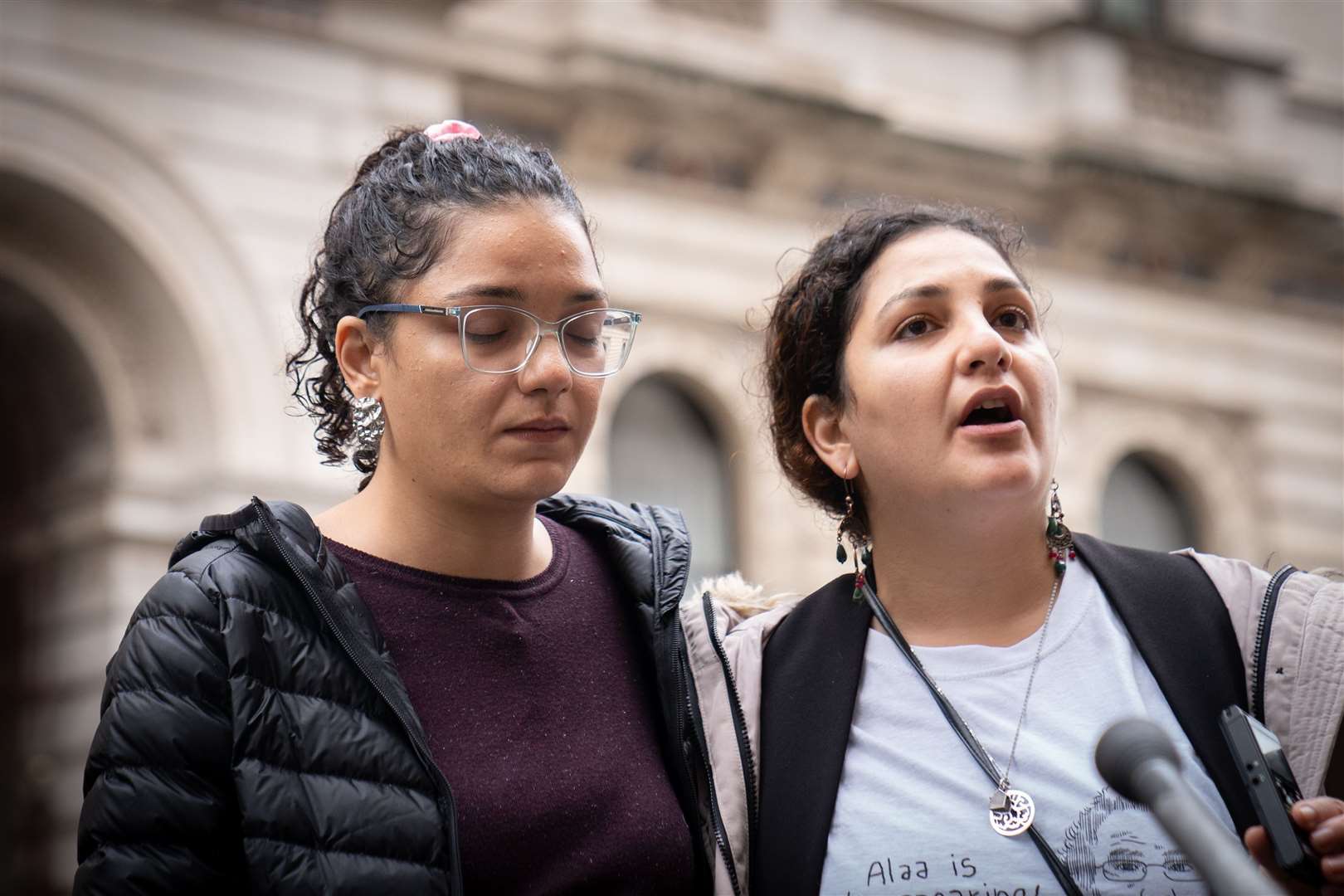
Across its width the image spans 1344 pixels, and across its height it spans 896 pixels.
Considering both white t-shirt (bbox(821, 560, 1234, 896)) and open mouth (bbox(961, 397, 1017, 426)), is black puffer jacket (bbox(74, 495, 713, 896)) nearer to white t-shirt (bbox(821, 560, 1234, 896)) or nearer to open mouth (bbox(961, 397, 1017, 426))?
white t-shirt (bbox(821, 560, 1234, 896))

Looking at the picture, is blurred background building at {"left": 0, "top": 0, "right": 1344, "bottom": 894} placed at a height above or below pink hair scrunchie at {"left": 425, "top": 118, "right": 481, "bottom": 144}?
above

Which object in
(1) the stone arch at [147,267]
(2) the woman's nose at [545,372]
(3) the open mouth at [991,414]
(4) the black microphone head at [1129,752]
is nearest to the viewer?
(4) the black microphone head at [1129,752]

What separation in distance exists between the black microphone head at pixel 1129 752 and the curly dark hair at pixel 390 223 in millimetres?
1437

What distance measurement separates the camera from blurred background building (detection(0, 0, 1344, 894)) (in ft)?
27.8

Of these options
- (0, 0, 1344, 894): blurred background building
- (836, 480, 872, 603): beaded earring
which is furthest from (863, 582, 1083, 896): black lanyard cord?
(0, 0, 1344, 894): blurred background building

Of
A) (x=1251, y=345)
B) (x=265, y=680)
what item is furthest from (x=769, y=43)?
(x=265, y=680)

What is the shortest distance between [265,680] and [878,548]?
1.23 meters

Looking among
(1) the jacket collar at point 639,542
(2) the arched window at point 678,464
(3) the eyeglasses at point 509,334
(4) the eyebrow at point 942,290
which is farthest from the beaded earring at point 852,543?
(2) the arched window at point 678,464

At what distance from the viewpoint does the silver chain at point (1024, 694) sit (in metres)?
2.77

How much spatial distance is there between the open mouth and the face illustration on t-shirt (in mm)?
686

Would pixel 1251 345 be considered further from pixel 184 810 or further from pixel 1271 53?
pixel 184 810

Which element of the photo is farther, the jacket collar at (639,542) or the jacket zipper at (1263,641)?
the jacket collar at (639,542)

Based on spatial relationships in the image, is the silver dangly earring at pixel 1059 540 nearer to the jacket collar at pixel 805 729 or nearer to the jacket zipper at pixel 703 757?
the jacket collar at pixel 805 729

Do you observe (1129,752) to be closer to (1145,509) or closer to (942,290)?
(942,290)
